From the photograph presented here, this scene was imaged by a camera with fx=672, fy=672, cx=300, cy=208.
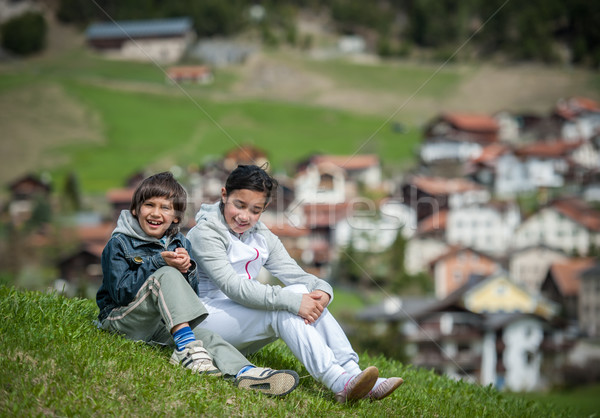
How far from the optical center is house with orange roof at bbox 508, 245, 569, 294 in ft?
200

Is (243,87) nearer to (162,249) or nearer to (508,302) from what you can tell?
(508,302)

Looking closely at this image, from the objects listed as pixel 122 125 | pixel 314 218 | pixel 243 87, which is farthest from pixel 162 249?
pixel 243 87

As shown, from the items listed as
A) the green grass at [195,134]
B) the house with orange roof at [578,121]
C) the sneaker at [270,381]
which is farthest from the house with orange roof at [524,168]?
the sneaker at [270,381]

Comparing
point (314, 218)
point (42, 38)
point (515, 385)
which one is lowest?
point (515, 385)

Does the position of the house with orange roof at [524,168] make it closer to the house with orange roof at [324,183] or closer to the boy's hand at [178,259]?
the house with orange roof at [324,183]

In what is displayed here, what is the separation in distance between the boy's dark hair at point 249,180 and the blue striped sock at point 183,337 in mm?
921

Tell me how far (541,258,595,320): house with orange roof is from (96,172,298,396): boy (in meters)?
55.1

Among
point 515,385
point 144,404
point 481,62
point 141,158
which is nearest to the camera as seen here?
point 144,404

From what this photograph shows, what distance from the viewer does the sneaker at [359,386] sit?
3.89m

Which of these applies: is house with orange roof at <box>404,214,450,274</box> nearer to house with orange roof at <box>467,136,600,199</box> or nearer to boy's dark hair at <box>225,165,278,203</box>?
house with orange roof at <box>467,136,600,199</box>

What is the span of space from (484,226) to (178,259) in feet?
222

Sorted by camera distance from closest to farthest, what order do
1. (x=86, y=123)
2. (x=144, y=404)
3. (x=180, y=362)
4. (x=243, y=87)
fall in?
(x=144, y=404) < (x=180, y=362) < (x=86, y=123) < (x=243, y=87)

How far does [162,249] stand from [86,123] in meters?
98.0

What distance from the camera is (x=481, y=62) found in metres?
131
